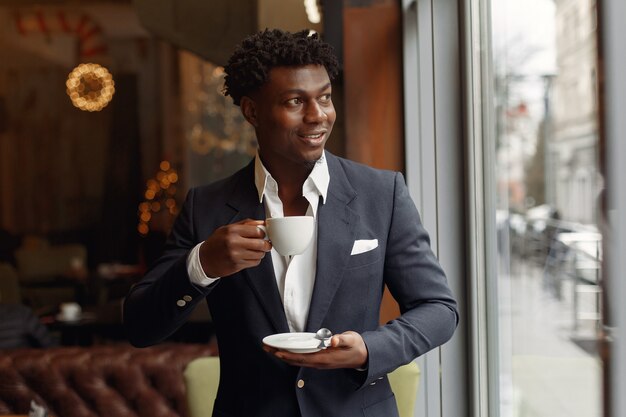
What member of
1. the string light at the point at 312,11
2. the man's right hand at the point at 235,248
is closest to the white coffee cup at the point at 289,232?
the man's right hand at the point at 235,248

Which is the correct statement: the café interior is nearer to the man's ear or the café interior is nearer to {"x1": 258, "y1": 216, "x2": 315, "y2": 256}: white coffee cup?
{"x1": 258, "y1": 216, "x2": 315, "y2": 256}: white coffee cup

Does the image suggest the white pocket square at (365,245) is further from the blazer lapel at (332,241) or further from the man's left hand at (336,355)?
the man's left hand at (336,355)

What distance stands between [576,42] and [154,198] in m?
9.64

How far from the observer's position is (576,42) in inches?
60.4

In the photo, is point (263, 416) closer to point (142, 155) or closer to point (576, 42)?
point (576, 42)

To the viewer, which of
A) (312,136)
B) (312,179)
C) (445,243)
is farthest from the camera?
(445,243)

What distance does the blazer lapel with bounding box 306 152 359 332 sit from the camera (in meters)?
1.60

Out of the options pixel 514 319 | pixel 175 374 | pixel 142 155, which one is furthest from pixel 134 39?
pixel 514 319

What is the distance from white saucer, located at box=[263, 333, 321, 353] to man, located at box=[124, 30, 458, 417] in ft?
0.18

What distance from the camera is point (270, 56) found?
159 cm

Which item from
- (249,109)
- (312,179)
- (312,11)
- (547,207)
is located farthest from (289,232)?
(312,11)

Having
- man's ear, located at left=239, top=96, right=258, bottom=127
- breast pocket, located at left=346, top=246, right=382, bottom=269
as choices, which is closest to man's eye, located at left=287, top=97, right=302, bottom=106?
man's ear, located at left=239, top=96, right=258, bottom=127

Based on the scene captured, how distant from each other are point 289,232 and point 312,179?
202 mm

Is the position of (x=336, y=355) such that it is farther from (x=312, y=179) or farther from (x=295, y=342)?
(x=312, y=179)
